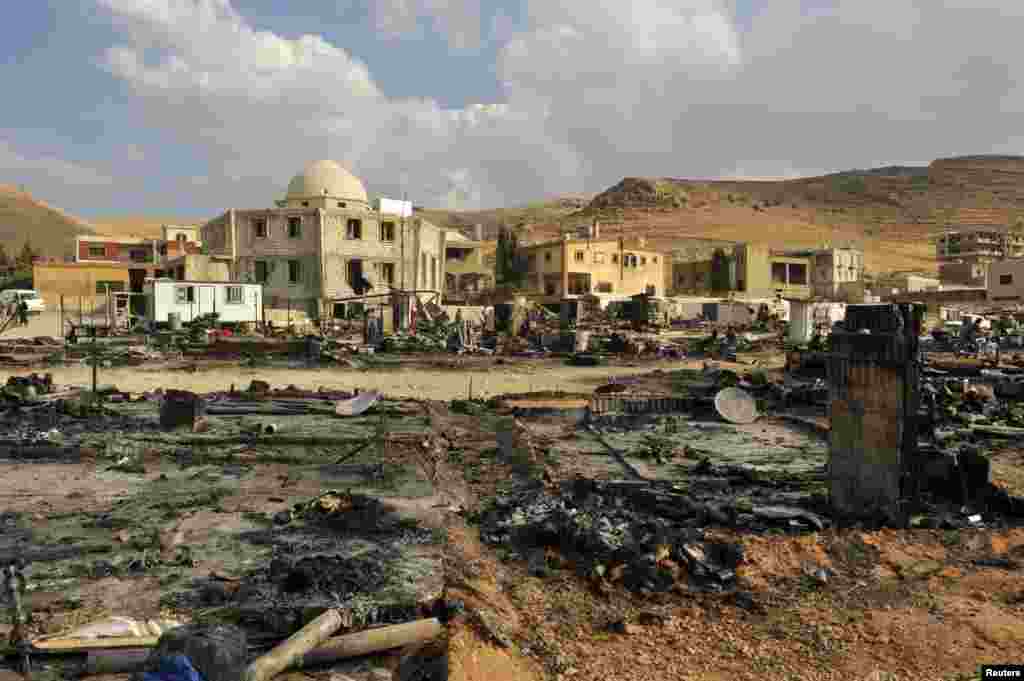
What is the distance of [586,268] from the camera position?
56000mm

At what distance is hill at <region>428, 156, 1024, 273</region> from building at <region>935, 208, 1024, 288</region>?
2.68m

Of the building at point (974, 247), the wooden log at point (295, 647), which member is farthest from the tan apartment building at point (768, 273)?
the wooden log at point (295, 647)

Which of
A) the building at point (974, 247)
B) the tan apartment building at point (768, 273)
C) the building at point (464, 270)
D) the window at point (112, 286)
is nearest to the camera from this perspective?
the window at point (112, 286)

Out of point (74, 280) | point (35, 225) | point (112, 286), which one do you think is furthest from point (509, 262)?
point (35, 225)

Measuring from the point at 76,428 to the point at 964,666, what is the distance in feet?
41.3

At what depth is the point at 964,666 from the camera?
180 inches

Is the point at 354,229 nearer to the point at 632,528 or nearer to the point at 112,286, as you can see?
the point at 112,286

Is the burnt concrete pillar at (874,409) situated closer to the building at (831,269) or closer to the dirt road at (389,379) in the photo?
the dirt road at (389,379)

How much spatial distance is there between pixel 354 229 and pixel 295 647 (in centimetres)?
3969

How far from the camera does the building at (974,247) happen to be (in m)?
62.1

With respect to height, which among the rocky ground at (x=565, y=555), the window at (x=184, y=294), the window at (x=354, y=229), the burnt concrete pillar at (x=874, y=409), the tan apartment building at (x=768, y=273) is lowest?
the rocky ground at (x=565, y=555)

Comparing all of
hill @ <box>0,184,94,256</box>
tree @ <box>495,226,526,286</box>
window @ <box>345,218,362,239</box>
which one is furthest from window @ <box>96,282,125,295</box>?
hill @ <box>0,184,94,256</box>

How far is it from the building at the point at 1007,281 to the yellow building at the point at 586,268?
21631mm

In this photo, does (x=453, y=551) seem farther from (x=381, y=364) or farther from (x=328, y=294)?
(x=328, y=294)
